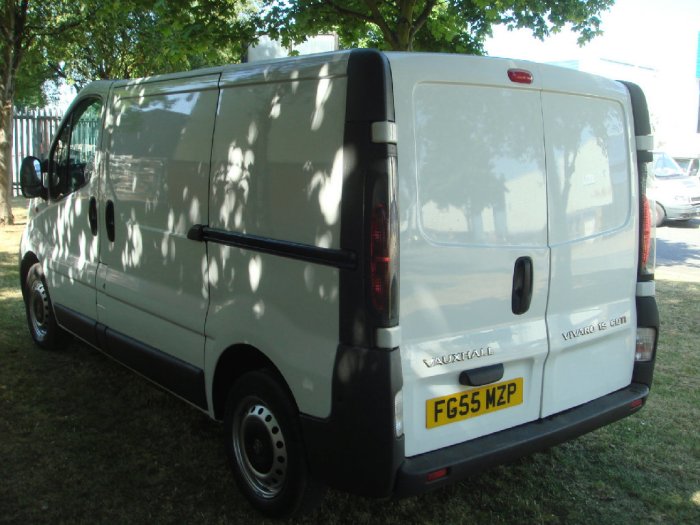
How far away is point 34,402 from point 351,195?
10.6 feet

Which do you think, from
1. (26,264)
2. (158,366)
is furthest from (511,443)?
(26,264)

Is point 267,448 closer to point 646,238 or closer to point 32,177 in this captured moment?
point 646,238

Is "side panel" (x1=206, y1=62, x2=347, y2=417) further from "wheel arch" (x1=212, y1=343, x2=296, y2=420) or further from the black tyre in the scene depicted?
the black tyre

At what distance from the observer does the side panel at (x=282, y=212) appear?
9.28 ft

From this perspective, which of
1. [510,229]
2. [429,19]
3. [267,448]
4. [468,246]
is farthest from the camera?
[429,19]

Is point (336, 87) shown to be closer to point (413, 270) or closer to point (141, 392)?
point (413, 270)

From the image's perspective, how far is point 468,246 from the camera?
114 inches

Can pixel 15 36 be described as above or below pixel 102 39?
below

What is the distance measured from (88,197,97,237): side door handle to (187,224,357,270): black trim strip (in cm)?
139

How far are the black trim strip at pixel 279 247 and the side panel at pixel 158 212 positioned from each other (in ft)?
0.26

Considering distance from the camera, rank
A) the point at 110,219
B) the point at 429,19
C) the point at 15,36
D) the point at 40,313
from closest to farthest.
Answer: the point at 110,219, the point at 40,313, the point at 429,19, the point at 15,36

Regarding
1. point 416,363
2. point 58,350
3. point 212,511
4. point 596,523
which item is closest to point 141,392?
point 58,350

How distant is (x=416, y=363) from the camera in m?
2.80

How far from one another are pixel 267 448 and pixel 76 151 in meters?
2.94
